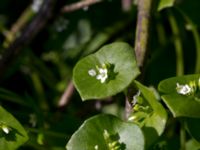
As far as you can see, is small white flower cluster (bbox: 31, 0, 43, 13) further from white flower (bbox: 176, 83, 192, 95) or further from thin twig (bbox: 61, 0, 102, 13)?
white flower (bbox: 176, 83, 192, 95)

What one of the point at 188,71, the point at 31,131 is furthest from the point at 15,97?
the point at 188,71

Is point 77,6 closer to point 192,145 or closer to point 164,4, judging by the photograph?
point 164,4

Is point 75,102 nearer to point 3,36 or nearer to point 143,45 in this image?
point 3,36

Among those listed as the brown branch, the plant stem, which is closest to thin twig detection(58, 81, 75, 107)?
the brown branch

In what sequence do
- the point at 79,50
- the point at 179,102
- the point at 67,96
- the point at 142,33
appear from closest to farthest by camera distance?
the point at 179,102
the point at 142,33
the point at 67,96
the point at 79,50

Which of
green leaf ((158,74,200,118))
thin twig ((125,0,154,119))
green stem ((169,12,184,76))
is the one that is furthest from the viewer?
green stem ((169,12,184,76))

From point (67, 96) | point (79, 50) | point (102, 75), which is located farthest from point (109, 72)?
point (79, 50)
